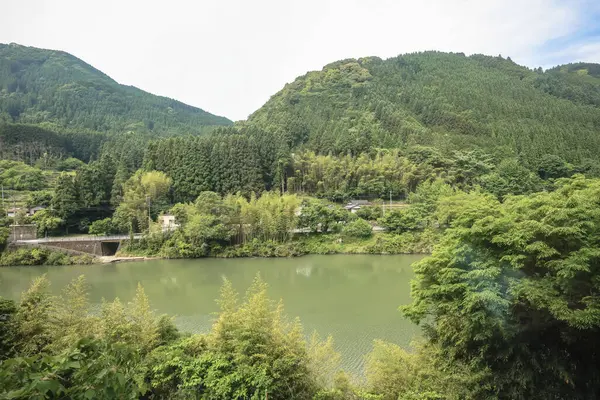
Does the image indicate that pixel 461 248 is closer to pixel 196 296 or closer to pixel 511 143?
pixel 196 296

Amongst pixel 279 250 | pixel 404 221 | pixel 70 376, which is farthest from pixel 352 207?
pixel 70 376

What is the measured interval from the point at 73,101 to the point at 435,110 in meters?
73.2

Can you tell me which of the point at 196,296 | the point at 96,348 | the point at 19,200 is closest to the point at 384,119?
the point at 196,296

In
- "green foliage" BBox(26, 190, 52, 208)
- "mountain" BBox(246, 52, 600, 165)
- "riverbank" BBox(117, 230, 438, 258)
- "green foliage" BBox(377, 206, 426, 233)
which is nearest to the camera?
"riverbank" BBox(117, 230, 438, 258)

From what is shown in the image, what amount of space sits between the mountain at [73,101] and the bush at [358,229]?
55.6 metres

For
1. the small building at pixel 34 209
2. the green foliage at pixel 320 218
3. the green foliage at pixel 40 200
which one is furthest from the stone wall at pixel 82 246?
the green foliage at pixel 320 218

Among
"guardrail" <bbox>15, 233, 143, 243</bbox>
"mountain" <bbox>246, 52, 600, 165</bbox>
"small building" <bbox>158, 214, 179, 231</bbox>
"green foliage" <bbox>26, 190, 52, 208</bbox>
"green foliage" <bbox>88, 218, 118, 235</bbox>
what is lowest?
"guardrail" <bbox>15, 233, 143, 243</bbox>

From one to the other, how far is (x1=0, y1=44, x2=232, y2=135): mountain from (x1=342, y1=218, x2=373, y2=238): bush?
55.6 m

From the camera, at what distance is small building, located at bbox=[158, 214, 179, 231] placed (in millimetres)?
22675

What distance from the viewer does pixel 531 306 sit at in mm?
5258

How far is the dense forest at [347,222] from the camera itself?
504 centimetres

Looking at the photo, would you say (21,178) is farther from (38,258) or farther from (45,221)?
(38,258)

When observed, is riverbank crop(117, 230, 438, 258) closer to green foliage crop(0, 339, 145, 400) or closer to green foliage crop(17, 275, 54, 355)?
green foliage crop(17, 275, 54, 355)

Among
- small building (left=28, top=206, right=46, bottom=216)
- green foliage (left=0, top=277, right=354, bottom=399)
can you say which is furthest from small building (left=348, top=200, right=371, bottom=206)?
small building (left=28, top=206, right=46, bottom=216)
